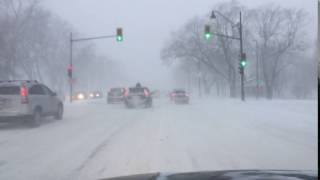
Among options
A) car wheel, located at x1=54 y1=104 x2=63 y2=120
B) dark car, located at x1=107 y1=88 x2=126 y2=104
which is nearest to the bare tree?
dark car, located at x1=107 y1=88 x2=126 y2=104

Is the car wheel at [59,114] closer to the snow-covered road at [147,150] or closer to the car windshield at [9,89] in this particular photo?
the car windshield at [9,89]

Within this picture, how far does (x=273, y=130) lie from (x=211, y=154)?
5.67 m

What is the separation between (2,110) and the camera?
51.3 ft

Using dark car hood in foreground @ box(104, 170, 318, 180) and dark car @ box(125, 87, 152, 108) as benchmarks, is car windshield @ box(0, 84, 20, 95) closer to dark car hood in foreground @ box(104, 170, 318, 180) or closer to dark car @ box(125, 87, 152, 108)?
dark car hood in foreground @ box(104, 170, 318, 180)

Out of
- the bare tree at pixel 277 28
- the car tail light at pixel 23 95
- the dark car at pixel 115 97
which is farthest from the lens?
the bare tree at pixel 277 28

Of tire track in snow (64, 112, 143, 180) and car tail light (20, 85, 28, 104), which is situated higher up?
car tail light (20, 85, 28, 104)

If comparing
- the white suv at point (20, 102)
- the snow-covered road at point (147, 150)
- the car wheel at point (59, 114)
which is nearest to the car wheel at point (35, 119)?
the white suv at point (20, 102)

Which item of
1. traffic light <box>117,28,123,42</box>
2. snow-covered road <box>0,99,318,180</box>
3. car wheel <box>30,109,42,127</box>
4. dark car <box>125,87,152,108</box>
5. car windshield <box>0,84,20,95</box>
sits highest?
traffic light <box>117,28,123,42</box>

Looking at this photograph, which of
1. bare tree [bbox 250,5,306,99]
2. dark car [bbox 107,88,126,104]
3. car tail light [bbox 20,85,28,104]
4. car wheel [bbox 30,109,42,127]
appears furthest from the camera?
bare tree [bbox 250,5,306,99]

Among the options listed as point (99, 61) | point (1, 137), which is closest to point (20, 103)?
point (1, 137)

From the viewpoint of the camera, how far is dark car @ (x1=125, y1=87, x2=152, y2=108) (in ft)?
107

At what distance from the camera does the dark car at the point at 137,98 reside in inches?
1287

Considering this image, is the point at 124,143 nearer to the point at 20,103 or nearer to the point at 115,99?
the point at 20,103

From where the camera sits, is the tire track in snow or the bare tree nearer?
the tire track in snow
